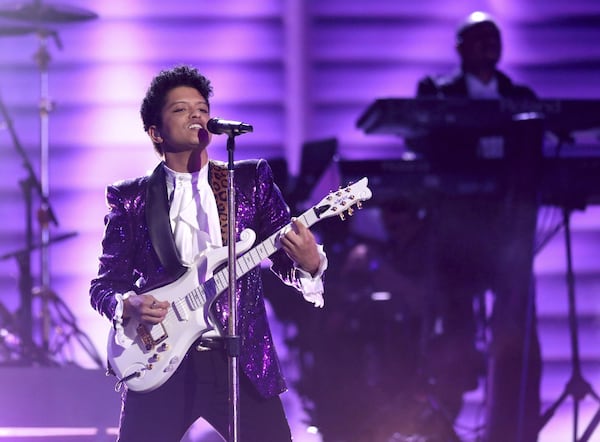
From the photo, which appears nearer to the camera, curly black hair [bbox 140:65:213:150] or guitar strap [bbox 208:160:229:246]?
guitar strap [bbox 208:160:229:246]

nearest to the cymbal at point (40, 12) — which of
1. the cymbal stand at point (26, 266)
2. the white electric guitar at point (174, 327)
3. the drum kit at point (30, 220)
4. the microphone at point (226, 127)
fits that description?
the drum kit at point (30, 220)

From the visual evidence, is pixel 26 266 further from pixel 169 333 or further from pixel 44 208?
pixel 169 333

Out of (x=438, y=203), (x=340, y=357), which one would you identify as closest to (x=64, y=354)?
(x=340, y=357)

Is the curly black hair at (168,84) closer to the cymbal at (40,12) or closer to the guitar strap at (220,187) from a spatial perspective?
the guitar strap at (220,187)

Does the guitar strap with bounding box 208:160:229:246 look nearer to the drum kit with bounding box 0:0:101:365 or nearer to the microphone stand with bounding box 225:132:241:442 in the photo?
the microphone stand with bounding box 225:132:241:442

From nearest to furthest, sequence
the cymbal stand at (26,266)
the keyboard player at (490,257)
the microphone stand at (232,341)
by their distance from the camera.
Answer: the microphone stand at (232,341), the keyboard player at (490,257), the cymbal stand at (26,266)

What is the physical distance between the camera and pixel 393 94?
6762 mm

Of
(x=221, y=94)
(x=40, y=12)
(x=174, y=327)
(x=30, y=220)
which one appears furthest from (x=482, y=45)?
(x=174, y=327)

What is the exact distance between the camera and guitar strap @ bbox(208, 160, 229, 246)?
9.72 ft

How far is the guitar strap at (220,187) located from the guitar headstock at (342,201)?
320mm

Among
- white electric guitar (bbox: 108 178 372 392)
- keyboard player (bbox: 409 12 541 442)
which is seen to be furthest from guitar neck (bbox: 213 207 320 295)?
keyboard player (bbox: 409 12 541 442)

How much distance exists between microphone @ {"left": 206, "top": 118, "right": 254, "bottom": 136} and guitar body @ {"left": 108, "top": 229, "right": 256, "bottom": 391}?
0.35 m

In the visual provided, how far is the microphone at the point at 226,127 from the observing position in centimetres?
276

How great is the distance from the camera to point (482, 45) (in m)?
5.54
